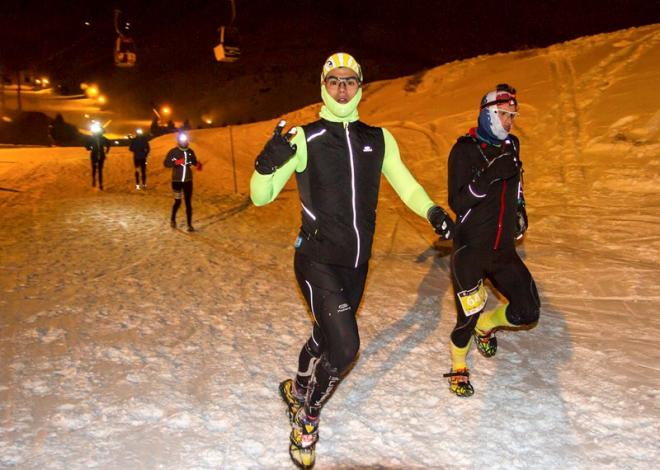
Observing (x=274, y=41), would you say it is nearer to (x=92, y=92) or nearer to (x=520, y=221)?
(x=92, y=92)

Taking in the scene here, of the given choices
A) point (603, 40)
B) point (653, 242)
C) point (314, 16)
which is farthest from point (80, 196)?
point (314, 16)

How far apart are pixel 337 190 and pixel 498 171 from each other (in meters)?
1.18

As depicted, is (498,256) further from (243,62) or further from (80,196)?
(243,62)

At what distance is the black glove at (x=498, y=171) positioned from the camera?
12.4ft

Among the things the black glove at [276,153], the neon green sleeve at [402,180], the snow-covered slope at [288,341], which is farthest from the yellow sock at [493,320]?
the black glove at [276,153]

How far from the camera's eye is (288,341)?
5.57 m

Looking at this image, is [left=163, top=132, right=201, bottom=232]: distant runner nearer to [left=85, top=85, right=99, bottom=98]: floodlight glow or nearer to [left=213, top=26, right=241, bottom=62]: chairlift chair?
[left=213, top=26, right=241, bottom=62]: chairlift chair

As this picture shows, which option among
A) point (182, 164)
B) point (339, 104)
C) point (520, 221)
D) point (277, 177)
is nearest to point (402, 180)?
point (339, 104)

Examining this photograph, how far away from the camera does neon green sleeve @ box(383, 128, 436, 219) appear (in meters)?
3.60

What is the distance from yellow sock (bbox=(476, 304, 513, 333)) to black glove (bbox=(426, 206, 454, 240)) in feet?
4.21

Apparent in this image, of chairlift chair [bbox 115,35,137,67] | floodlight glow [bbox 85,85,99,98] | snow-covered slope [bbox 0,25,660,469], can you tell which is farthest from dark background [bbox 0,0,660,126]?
snow-covered slope [bbox 0,25,660,469]

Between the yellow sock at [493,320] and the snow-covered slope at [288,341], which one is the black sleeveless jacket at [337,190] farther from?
the yellow sock at [493,320]

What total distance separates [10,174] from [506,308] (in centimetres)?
1896

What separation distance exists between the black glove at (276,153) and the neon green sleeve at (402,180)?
2.49ft
